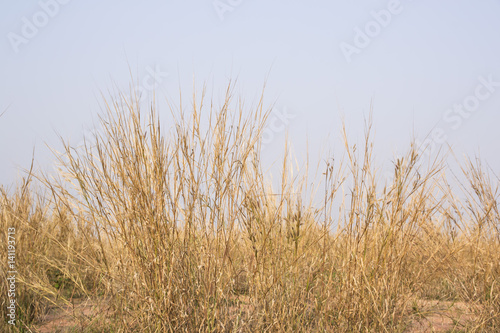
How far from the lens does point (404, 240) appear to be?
2580 mm

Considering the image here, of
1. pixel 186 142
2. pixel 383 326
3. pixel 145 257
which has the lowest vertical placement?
pixel 383 326

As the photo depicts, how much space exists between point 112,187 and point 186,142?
460mm

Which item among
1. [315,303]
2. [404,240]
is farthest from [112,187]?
[404,240]

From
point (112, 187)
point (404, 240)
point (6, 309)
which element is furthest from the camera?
point (6, 309)

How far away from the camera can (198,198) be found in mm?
2107

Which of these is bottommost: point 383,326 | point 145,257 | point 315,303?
point 383,326

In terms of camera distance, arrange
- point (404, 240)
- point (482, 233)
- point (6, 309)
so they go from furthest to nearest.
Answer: point (482, 233)
point (6, 309)
point (404, 240)

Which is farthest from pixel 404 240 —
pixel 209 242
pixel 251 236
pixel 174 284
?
pixel 174 284

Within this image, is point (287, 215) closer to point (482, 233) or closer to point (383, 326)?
point (383, 326)

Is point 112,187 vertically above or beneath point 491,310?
above

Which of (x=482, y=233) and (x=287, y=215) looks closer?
(x=287, y=215)

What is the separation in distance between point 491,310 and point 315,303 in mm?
1266

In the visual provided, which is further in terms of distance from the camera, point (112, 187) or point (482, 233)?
point (482, 233)

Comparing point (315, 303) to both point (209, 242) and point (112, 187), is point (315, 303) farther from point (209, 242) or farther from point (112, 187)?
point (112, 187)
